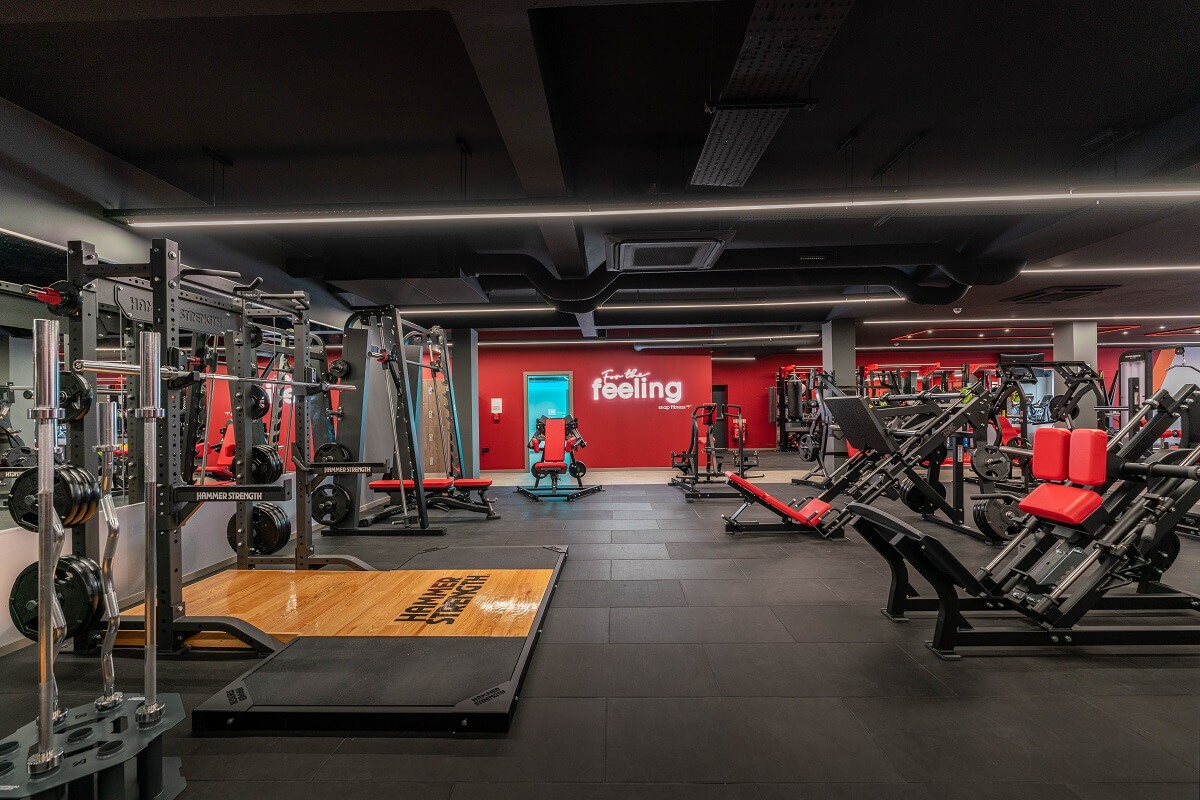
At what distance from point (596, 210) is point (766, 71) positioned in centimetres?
161

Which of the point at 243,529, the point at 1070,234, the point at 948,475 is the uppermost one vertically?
the point at 1070,234

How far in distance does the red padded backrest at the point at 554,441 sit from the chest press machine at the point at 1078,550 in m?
5.67

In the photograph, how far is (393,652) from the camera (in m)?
2.60

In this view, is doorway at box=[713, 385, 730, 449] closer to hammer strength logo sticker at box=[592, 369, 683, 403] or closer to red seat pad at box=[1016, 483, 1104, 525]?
hammer strength logo sticker at box=[592, 369, 683, 403]

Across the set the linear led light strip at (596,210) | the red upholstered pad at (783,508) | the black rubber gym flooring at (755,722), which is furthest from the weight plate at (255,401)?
the red upholstered pad at (783,508)

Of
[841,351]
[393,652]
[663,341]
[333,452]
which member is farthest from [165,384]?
[841,351]

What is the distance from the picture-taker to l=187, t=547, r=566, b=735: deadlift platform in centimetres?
207

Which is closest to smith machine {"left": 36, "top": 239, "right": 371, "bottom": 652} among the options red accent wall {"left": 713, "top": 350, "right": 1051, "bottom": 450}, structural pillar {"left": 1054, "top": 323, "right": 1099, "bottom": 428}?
structural pillar {"left": 1054, "top": 323, "right": 1099, "bottom": 428}

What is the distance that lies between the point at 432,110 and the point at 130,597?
399cm

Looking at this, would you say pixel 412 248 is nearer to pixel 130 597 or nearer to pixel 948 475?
pixel 130 597

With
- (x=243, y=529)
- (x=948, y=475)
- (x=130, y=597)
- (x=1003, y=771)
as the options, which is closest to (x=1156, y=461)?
(x=1003, y=771)

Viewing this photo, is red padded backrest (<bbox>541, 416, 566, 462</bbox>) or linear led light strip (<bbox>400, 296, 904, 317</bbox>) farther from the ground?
linear led light strip (<bbox>400, 296, 904, 317</bbox>)

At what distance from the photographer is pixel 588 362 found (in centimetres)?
1112

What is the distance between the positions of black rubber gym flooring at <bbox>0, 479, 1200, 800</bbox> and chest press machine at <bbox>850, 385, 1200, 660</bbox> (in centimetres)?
16
